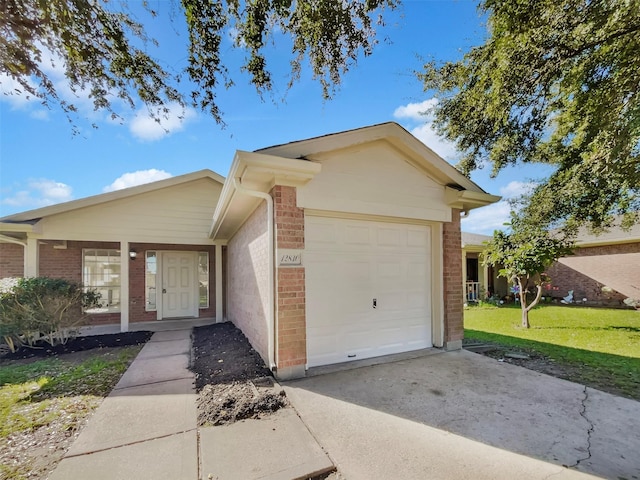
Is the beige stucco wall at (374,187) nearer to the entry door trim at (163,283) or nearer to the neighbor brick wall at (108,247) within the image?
the neighbor brick wall at (108,247)

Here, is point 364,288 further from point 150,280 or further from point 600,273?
point 600,273

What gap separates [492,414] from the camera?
3229mm

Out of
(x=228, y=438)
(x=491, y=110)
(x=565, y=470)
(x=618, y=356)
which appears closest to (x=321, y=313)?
(x=228, y=438)

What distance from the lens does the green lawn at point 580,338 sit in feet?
15.1

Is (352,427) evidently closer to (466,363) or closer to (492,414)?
(492,414)

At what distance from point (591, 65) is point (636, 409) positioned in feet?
15.7

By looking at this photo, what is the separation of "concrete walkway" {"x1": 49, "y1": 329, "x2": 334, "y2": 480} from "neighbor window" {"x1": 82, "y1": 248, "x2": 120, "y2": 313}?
7.11m

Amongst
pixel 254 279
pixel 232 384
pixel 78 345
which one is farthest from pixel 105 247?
pixel 232 384

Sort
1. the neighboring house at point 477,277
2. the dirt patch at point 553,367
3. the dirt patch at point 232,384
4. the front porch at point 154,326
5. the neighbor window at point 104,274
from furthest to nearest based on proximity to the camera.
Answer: the neighboring house at point 477,277
the neighbor window at point 104,274
the front porch at point 154,326
the dirt patch at point 553,367
the dirt patch at point 232,384

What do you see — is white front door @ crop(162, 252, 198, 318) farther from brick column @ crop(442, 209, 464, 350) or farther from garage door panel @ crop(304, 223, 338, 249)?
brick column @ crop(442, 209, 464, 350)

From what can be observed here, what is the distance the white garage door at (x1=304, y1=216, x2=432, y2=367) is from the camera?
4660mm

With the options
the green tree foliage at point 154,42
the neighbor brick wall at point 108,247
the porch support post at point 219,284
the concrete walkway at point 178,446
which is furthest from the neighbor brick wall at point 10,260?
the concrete walkway at point 178,446

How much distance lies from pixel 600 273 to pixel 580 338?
29.4 ft

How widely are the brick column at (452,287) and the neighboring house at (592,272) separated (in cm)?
854
